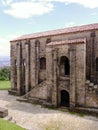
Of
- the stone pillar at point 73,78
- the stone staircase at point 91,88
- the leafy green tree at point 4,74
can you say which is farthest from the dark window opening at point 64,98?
the leafy green tree at point 4,74

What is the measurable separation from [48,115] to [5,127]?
6014mm

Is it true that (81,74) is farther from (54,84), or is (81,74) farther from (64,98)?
(64,98)

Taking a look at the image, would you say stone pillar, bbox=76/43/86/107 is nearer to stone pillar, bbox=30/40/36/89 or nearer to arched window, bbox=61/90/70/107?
arched window, bbox=61/90/70/107

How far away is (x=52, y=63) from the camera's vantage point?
19.1 metres

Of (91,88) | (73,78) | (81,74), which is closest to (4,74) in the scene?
(73,78)

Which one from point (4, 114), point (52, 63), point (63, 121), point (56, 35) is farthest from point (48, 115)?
point (56, 35)

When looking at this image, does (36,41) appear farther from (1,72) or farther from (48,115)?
(1,72)

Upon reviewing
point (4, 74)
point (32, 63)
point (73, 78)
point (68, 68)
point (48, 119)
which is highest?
point (32, 63)

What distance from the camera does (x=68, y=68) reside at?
20.3 m

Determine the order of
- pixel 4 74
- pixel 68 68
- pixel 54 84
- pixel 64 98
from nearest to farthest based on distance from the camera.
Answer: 1. pixel 54 84
2. pixel 64 98
3. pixel 68 68
4. pixel 4 74

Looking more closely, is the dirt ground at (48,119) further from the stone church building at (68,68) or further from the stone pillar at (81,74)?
the stone pillar at (81,74)

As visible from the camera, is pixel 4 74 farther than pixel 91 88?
Yes

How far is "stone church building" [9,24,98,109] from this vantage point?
17094 mm

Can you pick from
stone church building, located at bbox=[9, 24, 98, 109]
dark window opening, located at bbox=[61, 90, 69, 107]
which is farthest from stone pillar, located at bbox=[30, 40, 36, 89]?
dark window opening, located at bbox=[61, 90, 69, 107]
